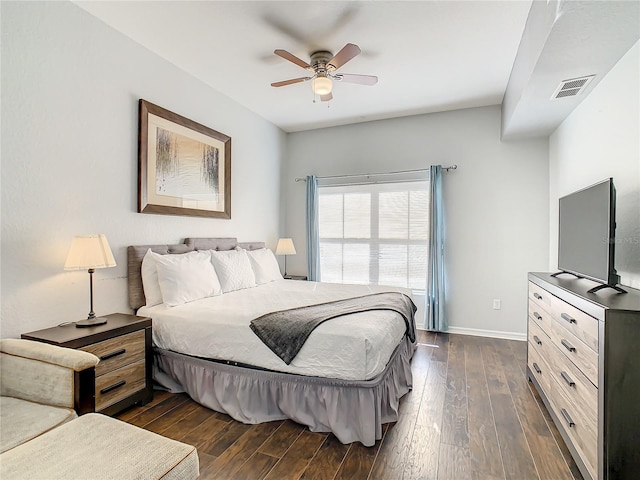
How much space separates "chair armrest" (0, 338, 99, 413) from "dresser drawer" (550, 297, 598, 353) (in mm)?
2387

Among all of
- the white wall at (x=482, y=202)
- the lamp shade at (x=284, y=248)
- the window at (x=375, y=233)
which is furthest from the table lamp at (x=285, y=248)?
the white wall at (x=482, y=202)

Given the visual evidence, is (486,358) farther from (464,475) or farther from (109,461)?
(109,461)

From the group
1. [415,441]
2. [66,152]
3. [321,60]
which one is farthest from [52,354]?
[321,60]

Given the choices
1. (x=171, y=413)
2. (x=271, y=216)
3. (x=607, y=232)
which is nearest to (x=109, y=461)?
(x=171, y=413)

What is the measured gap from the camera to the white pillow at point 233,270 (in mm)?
3289

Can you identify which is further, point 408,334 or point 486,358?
point 486,358

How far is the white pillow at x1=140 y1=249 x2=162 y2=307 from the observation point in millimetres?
2746

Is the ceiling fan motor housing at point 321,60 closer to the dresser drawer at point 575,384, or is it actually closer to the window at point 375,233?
the window at point 375,233

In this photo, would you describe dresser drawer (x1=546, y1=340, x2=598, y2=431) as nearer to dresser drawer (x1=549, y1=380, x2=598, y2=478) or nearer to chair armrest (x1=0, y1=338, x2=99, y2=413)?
dresser drawer (x1=549, y1=380, x2=598, y2=478)

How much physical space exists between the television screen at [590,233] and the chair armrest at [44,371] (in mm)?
2763

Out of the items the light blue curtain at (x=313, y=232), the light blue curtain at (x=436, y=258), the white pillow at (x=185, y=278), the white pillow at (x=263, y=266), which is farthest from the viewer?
the light blue curtain at (x=313, y=232)

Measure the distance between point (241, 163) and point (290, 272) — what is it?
1.88m

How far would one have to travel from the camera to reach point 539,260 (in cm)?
395

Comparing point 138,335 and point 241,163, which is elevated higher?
point 241,163
